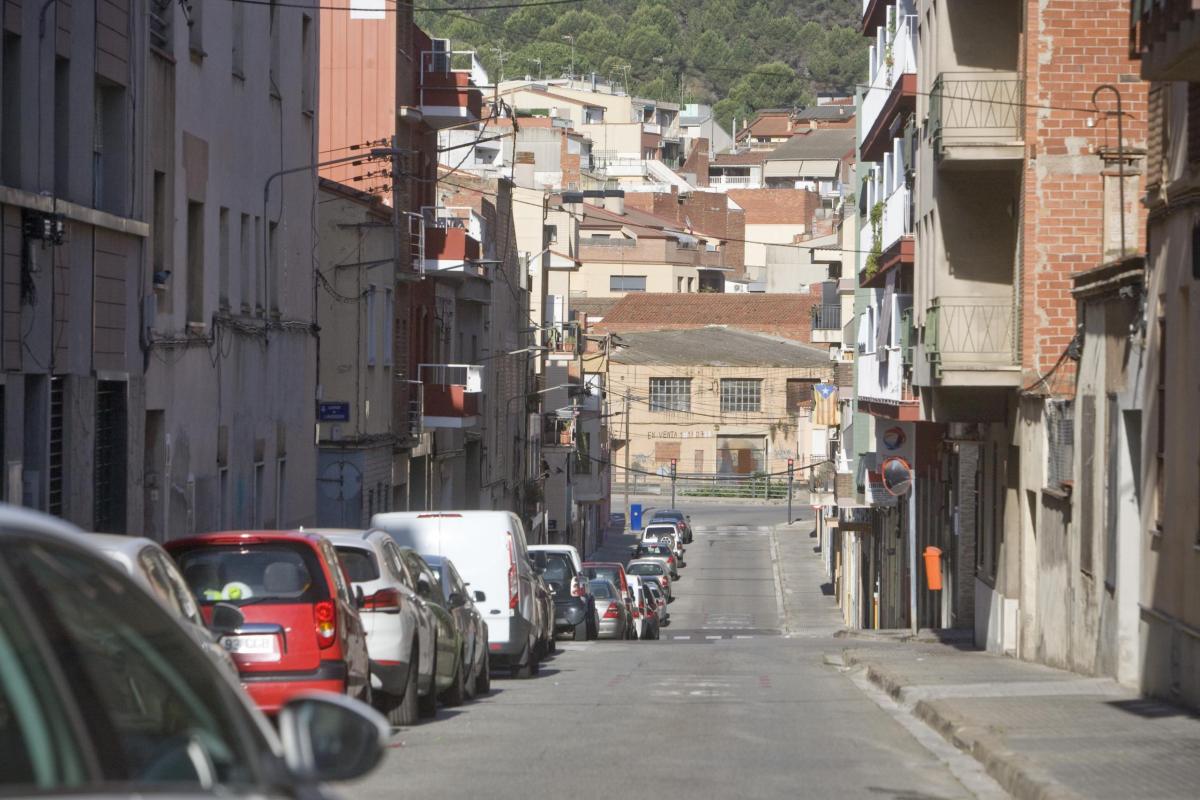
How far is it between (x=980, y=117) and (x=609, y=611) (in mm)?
16023

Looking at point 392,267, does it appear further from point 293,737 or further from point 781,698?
point 293,737

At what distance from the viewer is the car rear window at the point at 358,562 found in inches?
587

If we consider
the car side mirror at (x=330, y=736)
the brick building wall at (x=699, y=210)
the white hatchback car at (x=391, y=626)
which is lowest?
the white hatchback car at (x=391, y=626)

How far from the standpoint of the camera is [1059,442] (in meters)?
22.4

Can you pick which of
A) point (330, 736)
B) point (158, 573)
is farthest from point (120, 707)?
point (158, 573)

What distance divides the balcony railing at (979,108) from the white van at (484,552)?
7900mm

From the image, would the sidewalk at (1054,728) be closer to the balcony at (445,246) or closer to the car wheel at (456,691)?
the car wheel at (456,691)

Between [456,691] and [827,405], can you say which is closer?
[456,691]

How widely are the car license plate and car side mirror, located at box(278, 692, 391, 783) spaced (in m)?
8.96

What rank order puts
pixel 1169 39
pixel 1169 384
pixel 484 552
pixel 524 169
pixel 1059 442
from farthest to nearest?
pixel 524 169 < pixel 1059 442 < pixel 484 552 < pixel 1169 384 < pixel 1169 39

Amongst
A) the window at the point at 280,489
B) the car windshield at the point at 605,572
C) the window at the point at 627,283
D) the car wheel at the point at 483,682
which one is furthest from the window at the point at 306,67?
the window at the point at 627,283

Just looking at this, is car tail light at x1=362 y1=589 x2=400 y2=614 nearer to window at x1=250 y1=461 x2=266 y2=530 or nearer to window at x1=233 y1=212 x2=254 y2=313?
window at x1=233 y1=212 x2=254 y2=313

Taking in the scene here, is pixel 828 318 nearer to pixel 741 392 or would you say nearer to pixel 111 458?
pixel 741 392

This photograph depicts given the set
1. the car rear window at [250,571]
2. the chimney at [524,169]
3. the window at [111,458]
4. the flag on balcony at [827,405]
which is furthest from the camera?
the chimney at [524,169]
